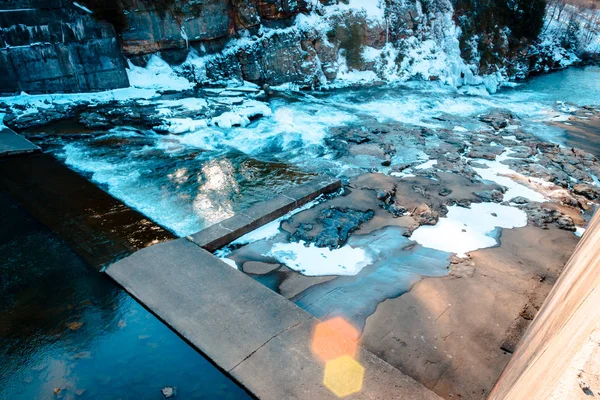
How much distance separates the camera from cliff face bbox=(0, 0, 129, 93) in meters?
9.41

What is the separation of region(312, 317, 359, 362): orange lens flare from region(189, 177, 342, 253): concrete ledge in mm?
1716

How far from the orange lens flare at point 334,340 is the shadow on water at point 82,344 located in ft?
2.22

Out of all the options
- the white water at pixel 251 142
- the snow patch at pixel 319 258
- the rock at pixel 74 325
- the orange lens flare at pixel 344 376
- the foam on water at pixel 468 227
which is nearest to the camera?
the orange lens flare at pixel 344 376

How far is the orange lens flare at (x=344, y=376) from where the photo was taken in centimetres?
267

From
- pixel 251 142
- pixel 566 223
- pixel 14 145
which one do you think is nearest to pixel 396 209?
pixel 566 223

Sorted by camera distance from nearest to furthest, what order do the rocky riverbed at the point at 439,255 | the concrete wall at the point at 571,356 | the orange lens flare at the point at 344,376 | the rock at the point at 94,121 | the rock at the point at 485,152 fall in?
the concrete wall at the point at 571,356 → the orange lens flare at the point at 344,376 → the rocky riverbed at the point at 439,255 → the rock at the point at 485,152 → the rock at the point at 94,121

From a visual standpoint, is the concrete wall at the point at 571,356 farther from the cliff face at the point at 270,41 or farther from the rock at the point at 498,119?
the cliff face at the point at 270,41

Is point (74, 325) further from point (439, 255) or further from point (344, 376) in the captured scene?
point (439, 255)

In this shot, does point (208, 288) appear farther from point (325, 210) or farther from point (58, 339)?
point (325, 210)

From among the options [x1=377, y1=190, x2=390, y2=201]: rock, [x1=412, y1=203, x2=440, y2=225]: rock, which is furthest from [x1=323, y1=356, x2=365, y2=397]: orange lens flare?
[x1=377, y1=190, x2=390, y2=201]: rock

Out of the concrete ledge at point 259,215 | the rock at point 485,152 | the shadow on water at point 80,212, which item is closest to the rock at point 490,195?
the rock at point 485,152

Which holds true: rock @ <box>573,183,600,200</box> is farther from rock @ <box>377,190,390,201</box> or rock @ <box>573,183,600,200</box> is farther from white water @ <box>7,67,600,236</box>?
rock @ <box>377,190,390,201</box>

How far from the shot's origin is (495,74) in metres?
14.7

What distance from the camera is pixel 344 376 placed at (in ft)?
9.10
